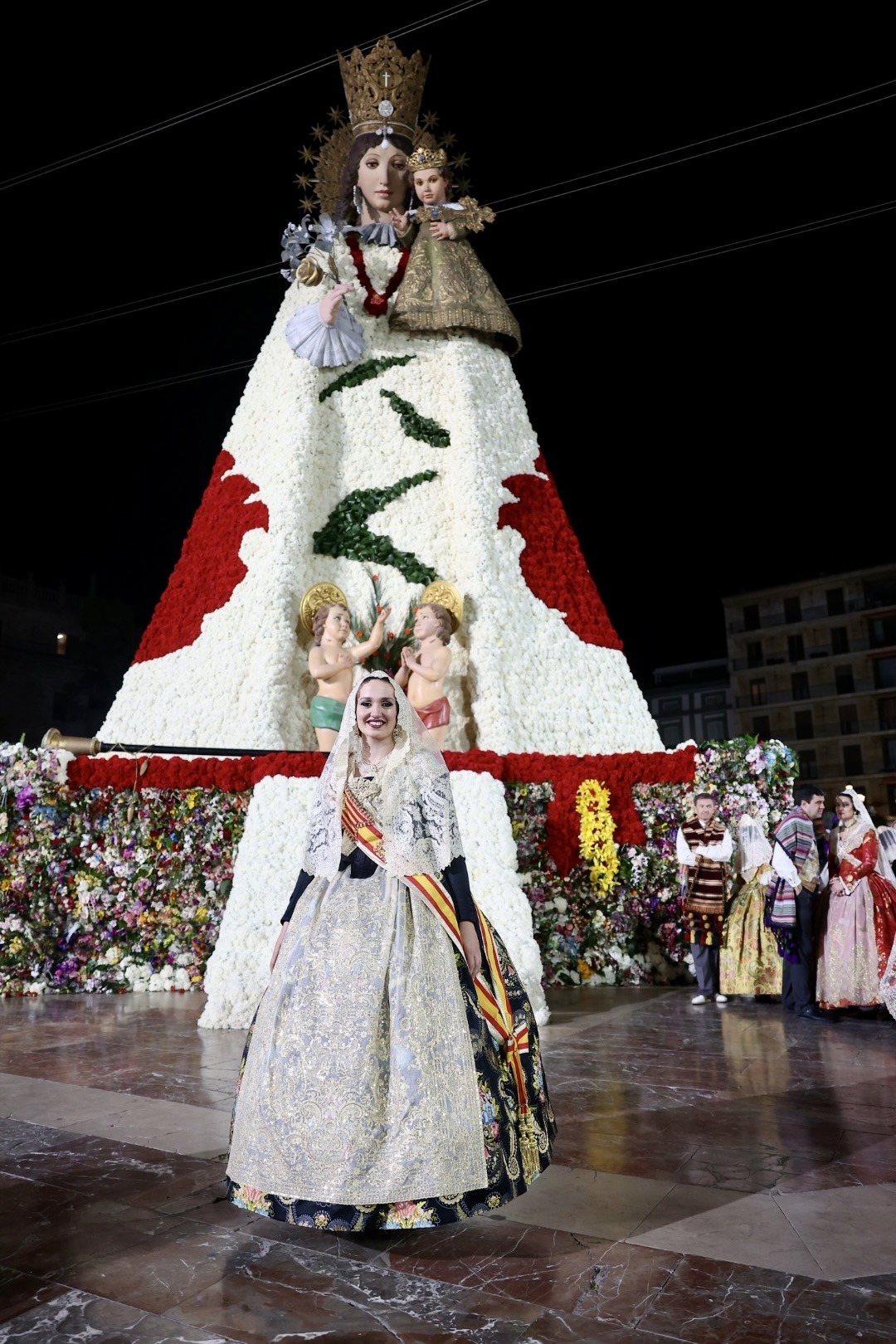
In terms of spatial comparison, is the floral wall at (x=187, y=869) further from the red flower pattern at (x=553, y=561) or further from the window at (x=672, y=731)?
the window at (x=672, y=731)

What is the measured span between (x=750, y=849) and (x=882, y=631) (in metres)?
27.3

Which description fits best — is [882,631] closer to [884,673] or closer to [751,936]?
[884,673]

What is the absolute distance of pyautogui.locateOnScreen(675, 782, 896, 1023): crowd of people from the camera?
646 cm

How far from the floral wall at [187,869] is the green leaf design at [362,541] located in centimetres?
311

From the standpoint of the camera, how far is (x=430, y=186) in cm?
1111

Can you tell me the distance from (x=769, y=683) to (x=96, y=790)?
1186 inches

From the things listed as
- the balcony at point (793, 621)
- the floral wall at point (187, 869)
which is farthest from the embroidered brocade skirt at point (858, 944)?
the balcony at point (793, 621)

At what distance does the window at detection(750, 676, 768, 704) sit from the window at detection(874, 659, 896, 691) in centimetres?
379

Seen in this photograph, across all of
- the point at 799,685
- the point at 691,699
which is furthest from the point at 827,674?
the point at 691,699

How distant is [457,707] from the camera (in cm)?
996

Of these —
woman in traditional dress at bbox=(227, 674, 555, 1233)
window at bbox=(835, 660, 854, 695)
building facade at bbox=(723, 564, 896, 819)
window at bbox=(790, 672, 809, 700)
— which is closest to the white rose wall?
woman in traditional dress at bbox=(227, 674, 555, 1233)

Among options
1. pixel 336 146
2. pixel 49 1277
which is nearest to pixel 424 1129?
pixel 49 1277

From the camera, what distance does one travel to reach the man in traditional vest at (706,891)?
7168 mm

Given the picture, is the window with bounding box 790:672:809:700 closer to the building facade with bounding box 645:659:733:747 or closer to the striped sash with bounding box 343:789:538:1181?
the building facade with bounding box 645:659:733:747
